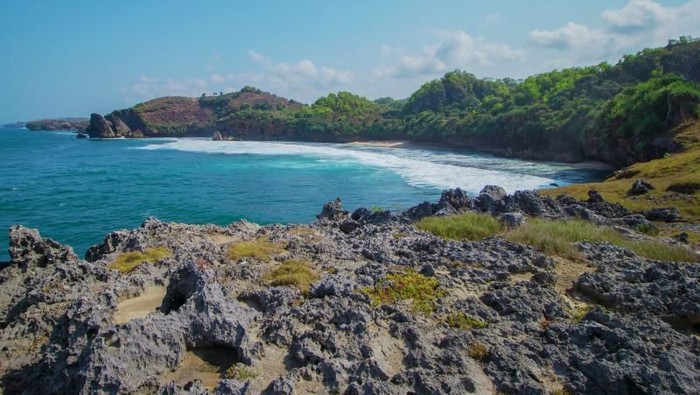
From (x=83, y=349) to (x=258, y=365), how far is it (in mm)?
2740

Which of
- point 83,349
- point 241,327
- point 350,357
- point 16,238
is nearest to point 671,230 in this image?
point 350,357

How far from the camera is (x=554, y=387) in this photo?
718 centimetres

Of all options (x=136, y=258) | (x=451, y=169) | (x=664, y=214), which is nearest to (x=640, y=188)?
(x=664, y=214)

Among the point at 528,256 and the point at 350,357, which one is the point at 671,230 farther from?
the point at 350,357

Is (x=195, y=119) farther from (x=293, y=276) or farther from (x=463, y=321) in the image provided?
(x=463, y=321)

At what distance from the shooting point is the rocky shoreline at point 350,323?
23.4ft

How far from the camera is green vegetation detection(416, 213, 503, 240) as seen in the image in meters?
15.2

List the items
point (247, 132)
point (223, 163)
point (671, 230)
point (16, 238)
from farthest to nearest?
point (247, 132)
point (223, 163)
point (671, 230)
point (16, 238)

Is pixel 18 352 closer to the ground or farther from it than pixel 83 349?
closer to the ground

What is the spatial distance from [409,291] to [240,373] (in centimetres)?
417

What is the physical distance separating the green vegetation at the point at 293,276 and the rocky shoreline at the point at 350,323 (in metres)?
0.12

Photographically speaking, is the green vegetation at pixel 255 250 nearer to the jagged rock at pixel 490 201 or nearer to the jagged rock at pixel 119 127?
the jagged rock at pixel 490 201

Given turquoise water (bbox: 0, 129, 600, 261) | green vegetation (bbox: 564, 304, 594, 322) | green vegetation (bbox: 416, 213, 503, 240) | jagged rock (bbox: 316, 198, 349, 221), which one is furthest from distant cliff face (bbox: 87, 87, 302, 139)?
green vegetation (bbox: 564, 304, 594, 322)

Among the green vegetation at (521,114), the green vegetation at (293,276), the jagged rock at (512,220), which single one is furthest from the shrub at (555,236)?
the green vegetation at (521,114)
